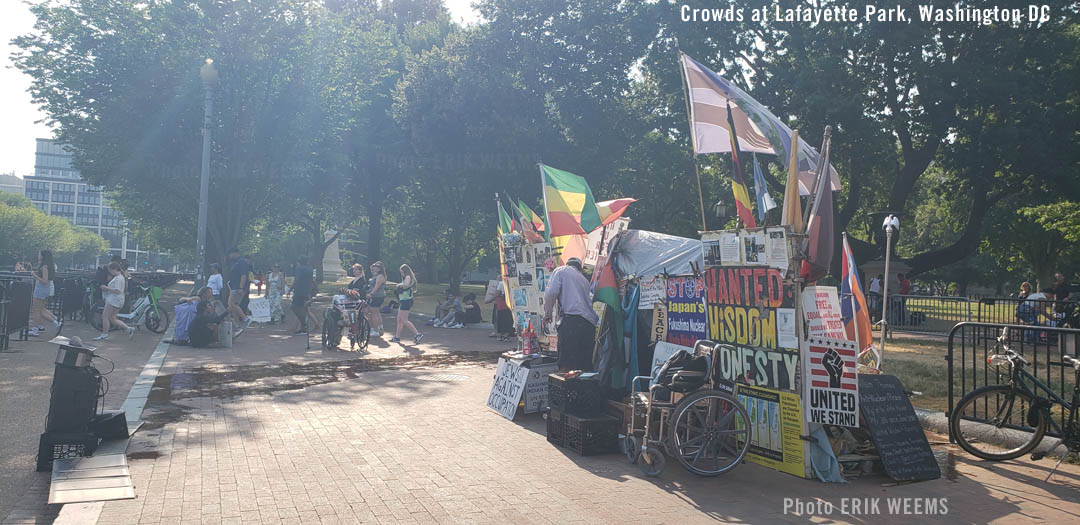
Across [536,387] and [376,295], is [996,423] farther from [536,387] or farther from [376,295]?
[376,295]

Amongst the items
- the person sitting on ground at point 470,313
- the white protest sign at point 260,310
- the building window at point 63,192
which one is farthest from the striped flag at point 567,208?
the building window at point 63,192

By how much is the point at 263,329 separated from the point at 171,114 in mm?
10195

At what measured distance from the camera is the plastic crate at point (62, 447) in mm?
6266

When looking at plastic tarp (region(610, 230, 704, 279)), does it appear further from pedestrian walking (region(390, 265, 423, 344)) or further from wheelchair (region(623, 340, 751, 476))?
pedestrian walking (region(390, 265, 423, 344))

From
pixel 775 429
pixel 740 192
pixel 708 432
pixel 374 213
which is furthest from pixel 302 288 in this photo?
pixel 374 213

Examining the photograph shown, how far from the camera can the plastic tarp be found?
8664mm

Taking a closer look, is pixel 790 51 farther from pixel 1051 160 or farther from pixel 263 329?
pixel 263 329

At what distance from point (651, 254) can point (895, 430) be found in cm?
324

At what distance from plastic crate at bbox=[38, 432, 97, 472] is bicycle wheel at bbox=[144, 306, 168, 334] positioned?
513 inches

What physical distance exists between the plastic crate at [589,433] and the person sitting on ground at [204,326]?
35.6 feet

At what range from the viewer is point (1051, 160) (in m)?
23.5

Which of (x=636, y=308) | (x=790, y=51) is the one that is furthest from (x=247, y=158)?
(x=636, y=308)

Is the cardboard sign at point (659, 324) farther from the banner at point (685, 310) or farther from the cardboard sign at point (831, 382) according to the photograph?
the cardboard sign at point (831, 382)

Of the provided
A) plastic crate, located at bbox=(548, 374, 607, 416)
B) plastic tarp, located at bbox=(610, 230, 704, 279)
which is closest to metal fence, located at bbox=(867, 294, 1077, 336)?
plastic tarp, located at bbox=(610, 230, 704, 279)
